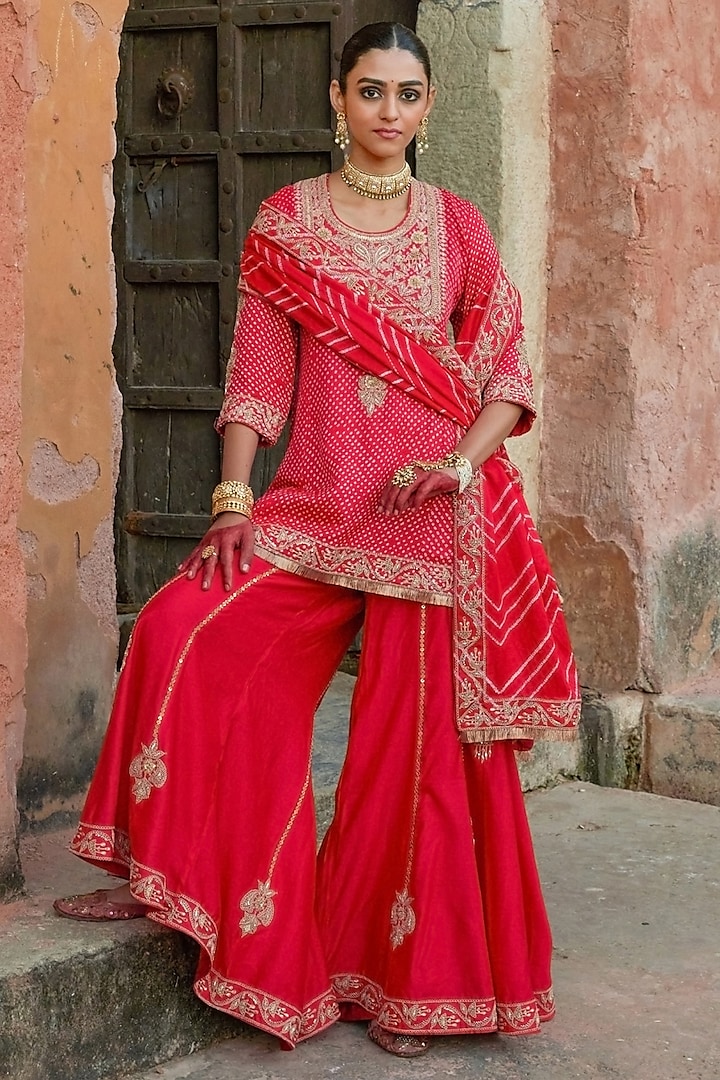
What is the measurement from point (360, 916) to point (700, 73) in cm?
300

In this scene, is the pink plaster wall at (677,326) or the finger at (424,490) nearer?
the finger at (424,490)

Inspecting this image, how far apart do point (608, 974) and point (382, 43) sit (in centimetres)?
198

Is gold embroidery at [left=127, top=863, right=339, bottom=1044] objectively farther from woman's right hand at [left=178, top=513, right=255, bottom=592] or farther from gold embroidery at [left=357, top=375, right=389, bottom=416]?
gold embroidery at [left=357, top=375, right=389, bottom=416]

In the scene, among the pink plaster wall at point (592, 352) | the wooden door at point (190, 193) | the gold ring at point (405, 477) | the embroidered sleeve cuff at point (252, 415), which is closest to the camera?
the gold ring at point (405, 477)

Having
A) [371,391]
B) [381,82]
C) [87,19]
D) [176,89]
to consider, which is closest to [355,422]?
[371,391]

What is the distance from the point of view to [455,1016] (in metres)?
3.10

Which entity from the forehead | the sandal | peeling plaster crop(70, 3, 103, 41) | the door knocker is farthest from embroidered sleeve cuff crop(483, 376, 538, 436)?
the door knocker

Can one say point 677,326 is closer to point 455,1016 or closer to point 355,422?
point 355,422

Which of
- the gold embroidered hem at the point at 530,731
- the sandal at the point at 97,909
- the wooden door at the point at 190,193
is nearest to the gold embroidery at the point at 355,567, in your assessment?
the gold embroidered hem at the point at 530,731

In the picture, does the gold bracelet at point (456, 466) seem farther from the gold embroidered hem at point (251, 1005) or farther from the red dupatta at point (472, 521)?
the gold embroidered hem at point (251, 1005)

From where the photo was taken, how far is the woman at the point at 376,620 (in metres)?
3.00

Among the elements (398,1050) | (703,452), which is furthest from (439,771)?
(703,452)

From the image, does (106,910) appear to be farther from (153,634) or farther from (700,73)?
(700,73)

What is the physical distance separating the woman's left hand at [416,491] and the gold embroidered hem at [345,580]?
0.15 m
